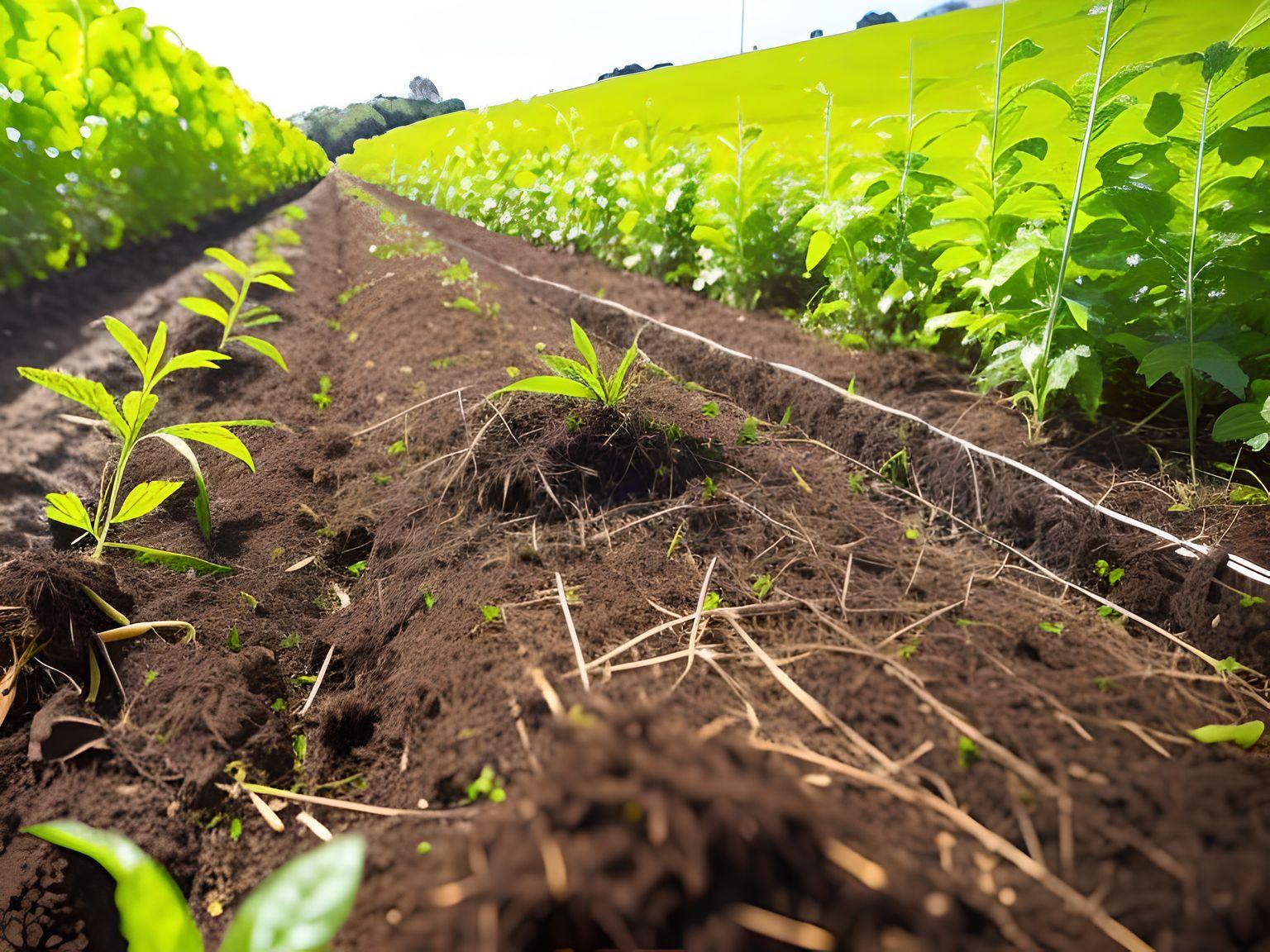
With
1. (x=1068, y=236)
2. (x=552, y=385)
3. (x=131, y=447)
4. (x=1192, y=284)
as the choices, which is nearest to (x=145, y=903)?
(x=552, y=385)

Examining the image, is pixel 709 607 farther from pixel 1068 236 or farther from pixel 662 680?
pixel 1068 236

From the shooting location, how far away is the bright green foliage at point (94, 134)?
3771 mm

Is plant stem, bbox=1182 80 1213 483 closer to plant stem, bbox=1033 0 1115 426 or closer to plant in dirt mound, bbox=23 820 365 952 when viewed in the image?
plant stem, bbox=1033 0 1115 426

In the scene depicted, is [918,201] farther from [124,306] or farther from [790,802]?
[124,306]

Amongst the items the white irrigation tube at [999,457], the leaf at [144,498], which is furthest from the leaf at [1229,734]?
the leaf at [144,498]

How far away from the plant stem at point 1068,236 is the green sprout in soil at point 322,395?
2.87 m

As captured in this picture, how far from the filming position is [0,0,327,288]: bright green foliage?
12.4 feet

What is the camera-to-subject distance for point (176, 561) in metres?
1.67

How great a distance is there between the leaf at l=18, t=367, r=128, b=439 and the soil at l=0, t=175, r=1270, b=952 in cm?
36

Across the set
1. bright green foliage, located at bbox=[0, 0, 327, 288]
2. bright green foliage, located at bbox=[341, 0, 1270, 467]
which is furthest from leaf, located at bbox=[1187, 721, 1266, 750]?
bright green foliage, located at bbox=[0, 0, 327, 288]

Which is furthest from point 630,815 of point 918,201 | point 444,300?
point 444,300

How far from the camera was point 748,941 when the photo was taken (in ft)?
1.71

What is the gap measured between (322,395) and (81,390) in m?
1.52

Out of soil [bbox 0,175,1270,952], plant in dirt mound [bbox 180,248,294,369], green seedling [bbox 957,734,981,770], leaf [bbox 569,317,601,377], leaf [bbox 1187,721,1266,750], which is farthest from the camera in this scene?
plant in dirt mound [bbox 180,248,294,369]
